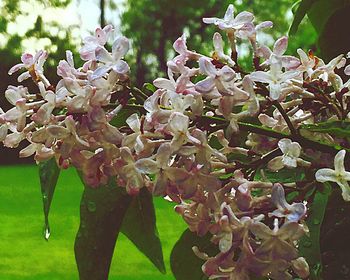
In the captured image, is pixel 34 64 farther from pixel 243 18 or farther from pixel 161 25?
pixel 161 25

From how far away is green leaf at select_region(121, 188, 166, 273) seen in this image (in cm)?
47

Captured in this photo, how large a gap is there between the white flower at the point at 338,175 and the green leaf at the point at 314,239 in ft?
0.06

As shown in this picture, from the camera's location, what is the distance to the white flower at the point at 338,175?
1.12 feet

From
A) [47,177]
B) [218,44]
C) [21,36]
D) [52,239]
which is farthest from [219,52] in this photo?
[21,36]

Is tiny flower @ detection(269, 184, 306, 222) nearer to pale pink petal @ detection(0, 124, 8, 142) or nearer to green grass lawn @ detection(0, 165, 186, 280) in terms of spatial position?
pale pink petal @ detection(0, 124, 8, 142)

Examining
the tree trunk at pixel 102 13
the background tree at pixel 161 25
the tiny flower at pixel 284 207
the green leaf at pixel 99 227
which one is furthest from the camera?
the background tree at pixel 161 25

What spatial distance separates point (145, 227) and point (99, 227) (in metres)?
0.03

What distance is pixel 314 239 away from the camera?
36 centimetres

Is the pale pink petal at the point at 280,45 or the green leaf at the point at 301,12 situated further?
the green leaf at the point at 301,12

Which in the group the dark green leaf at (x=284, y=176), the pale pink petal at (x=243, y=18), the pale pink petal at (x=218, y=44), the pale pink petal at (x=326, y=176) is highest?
the pale pink petal at (x=243, y=18)

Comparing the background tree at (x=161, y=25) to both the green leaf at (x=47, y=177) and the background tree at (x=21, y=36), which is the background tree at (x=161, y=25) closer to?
the background tree at (x=21, y=36)

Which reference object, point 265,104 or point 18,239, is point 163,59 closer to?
point 18,239

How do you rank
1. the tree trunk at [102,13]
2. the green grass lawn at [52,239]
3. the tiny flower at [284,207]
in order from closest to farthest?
the tiny flower at [284,207], the green grass lawn at [52,239], the tree trunk at [102,13]

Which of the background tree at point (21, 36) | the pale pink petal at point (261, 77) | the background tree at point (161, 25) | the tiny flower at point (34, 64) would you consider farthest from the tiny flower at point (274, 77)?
the background tree at point (161, 25)
